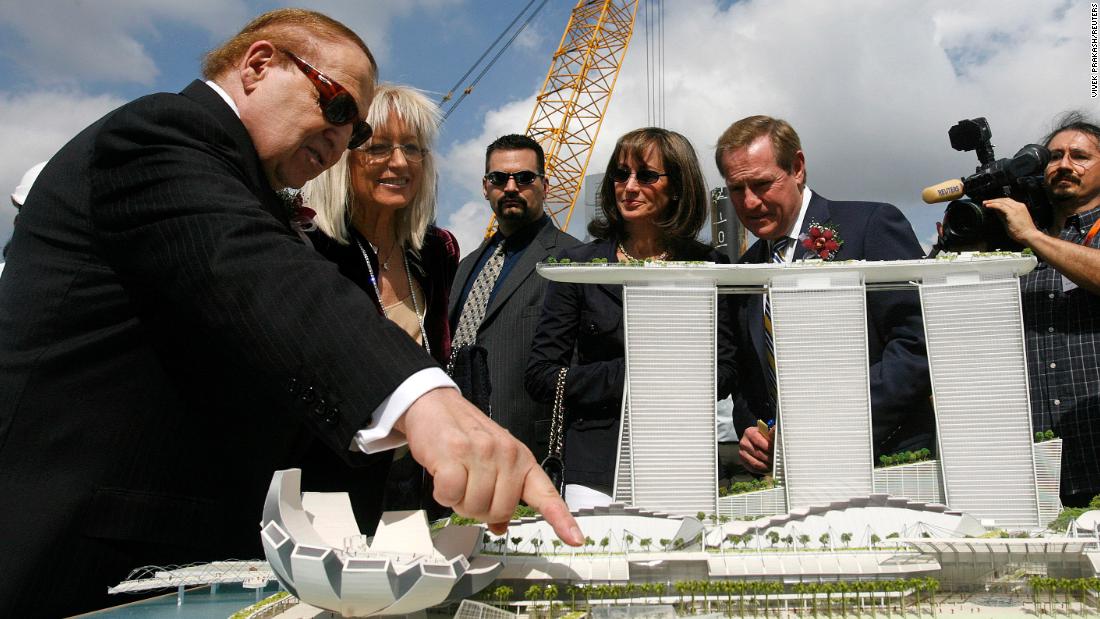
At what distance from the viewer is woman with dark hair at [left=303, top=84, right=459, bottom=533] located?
15.2 ft

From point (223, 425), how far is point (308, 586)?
590 mm

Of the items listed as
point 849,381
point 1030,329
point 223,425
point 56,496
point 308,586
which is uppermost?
point 1030,329

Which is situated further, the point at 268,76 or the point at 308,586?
the point at 268,76

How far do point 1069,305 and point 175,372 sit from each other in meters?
6.27

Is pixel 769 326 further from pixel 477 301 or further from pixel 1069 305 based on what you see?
pixel 477 301

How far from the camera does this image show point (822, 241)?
5949 mm

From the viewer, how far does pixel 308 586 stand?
2484 millimetres

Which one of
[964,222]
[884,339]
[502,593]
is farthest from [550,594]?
[964,222]

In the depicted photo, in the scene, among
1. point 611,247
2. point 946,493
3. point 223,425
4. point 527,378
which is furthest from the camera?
point 611,247

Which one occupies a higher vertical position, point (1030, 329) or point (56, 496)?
point (1030, 329)

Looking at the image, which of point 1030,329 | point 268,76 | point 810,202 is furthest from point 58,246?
point 1030,329

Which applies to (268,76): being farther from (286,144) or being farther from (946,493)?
(946,493)

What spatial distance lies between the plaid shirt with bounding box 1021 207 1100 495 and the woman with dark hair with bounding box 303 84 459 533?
4.58 metres

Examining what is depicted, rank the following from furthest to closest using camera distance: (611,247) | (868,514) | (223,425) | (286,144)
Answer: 1. (611,247)
2. (868,514)
3. (286,144)
4. (223,425)
